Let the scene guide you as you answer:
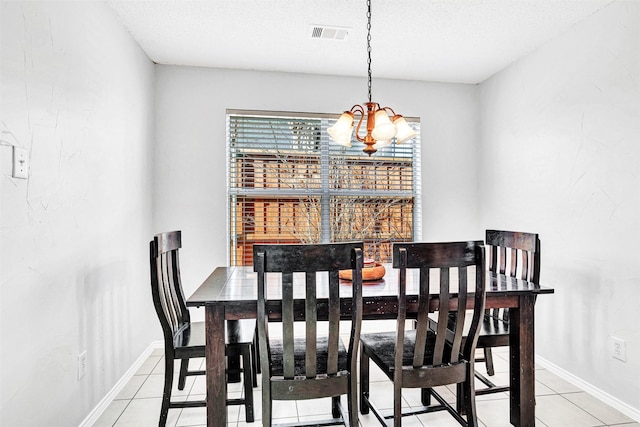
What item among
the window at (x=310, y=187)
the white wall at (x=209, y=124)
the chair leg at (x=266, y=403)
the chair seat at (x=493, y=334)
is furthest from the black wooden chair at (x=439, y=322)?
the white wall at (x=209, y=124)

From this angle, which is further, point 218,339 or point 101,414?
point 101,414

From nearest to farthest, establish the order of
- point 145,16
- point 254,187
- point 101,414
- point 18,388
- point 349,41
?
point 18,388
point 101,414
point 145,16
point 349,41
point 254,187

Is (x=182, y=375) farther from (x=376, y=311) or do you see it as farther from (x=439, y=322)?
(x=439, y=322)

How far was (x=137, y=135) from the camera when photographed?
290 centimetres

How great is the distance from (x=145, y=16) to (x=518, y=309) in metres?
2.91

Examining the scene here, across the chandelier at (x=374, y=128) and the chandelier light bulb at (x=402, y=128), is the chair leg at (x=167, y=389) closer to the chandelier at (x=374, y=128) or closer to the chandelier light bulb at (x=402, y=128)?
the chandelier at (x=374, y=128)

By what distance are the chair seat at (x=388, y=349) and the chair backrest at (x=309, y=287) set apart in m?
0.23

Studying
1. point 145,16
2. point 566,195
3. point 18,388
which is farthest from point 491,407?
point 145,16

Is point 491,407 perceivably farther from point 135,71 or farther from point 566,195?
point 135,71

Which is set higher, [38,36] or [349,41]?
[349,41]

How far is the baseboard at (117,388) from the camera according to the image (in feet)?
6.84

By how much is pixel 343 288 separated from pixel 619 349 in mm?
1761

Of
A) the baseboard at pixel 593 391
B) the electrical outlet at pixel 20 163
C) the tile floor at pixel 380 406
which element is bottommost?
the tile floor at pixel 380 406

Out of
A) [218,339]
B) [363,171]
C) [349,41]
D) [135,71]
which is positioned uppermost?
[349,41]
